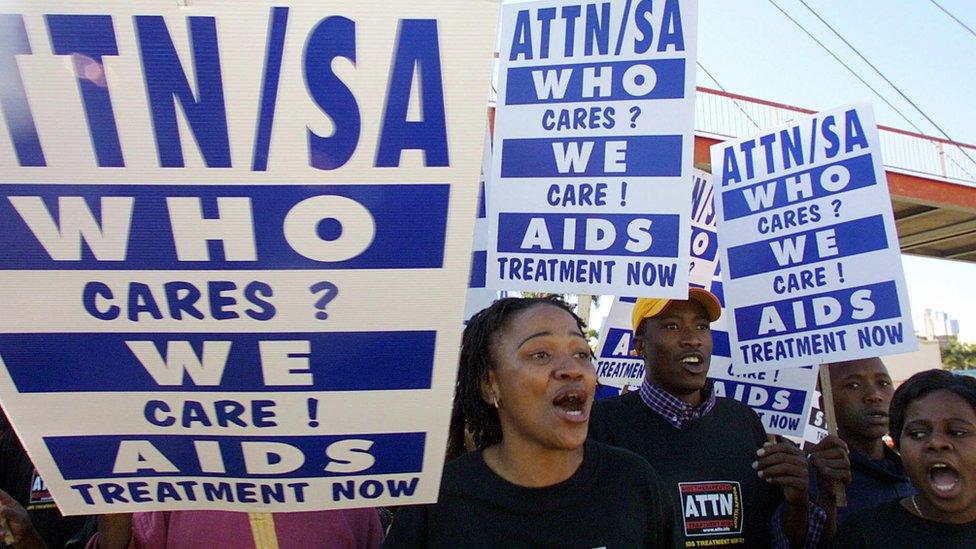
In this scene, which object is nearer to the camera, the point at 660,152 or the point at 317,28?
the point at 317,28

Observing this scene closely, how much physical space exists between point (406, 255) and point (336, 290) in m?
0.15

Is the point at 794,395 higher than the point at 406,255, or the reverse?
the point at 406,255

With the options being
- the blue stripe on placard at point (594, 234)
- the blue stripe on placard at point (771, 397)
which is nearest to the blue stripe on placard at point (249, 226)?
the blue stripe on placard at point (594, 234)

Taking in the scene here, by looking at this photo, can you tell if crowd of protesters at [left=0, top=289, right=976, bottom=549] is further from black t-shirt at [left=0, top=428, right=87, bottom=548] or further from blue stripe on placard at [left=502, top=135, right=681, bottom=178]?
blue stripe on placard at [left=502, top=135, right=681, bottom=178]

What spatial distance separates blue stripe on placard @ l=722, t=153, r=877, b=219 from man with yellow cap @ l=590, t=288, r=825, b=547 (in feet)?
3.21

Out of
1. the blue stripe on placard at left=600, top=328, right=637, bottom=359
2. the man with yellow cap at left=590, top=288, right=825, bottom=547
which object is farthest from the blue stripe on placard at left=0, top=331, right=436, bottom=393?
the blue stripe on placard at left=600, top=328, right=637, bottom=359

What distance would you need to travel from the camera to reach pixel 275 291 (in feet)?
4.90

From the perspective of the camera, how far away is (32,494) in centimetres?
273

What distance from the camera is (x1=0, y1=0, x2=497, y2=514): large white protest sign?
137 cm

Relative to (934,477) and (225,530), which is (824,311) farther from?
(225,530)

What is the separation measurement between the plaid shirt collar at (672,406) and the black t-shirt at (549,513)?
748 millimetres

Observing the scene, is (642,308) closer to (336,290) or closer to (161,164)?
(336,290)

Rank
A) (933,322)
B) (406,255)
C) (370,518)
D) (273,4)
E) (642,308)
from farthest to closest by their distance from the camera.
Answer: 1. (933,322)
2. (642,308)
3. (370,518)
4. (406,255)
5. (273,4)

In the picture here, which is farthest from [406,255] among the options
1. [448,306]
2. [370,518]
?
[370,518]
